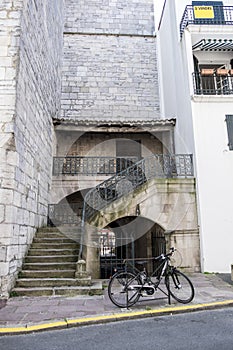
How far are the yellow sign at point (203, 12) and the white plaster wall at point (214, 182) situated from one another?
369 centimetres

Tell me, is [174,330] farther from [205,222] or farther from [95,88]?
[95,88]

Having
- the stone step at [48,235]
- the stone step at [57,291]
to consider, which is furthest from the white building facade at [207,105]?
the stone step at [48,235]

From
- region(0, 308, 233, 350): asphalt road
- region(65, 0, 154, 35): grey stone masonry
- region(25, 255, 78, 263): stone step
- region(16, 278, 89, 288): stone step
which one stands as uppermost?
region(65, 0, 154, 35): grey stone masonry

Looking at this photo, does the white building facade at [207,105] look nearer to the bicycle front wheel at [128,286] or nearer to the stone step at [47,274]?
the bicycle front wheel at [128,286]

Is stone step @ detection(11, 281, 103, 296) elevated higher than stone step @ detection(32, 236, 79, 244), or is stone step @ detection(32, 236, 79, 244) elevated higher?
stone step @ detection(32, 236, 79, 244)

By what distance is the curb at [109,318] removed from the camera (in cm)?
377

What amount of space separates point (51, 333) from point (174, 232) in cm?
537

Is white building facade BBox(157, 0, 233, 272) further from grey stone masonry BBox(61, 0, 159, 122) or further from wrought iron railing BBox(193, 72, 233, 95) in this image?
grey stone masonry BBox(61, 0, 159, 122)

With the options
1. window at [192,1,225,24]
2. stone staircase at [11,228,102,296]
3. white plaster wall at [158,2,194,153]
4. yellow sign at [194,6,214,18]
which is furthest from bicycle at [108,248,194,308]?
yellow sign at [194,6,214,18]

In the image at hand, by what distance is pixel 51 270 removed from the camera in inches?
250

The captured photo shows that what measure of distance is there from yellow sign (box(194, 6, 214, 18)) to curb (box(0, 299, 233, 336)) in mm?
9990

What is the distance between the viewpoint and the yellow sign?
10078 millimetres

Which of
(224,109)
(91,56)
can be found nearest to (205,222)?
(224,109)

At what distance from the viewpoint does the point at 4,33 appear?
20.6 feet
